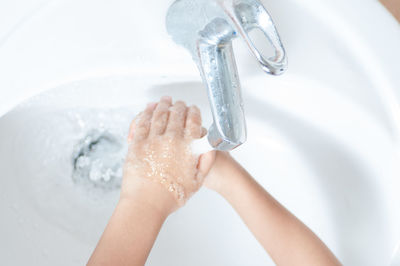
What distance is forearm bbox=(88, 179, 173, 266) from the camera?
1.50ft

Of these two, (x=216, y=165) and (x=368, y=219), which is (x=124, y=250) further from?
(x=368, y=219)

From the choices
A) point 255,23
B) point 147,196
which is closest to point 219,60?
point 255,23

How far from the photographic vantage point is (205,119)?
0.61 meters

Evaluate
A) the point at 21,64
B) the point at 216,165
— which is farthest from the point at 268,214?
the point at 21,64

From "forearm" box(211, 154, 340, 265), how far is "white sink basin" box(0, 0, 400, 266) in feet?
0.20

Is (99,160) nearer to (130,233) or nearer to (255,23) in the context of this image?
(130,233)

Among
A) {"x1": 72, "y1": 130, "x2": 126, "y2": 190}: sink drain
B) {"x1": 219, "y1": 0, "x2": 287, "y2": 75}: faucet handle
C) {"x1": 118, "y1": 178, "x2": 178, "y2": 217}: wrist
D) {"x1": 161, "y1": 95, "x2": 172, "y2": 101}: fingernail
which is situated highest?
{"x1": 219, "y1": 0, "x2": 287, "y2": 75}: faucet handle

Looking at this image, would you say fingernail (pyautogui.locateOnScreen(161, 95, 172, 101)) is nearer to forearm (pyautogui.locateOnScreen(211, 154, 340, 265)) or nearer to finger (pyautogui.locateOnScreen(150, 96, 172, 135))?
finger (pyautogui.locateOnScreen(150, 96, 172, 135))

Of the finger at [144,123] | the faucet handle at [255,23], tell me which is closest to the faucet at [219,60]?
the faucet handle at [255,23]

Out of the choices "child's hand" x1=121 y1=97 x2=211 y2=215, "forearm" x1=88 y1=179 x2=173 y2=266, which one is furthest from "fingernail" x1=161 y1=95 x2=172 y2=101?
"forearm" x1=88 y1=179 x2=173 y2=266

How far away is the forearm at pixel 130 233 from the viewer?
1.50 ft

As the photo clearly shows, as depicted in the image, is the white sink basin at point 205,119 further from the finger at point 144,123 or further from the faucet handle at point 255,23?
the faucet handle at point 255,23

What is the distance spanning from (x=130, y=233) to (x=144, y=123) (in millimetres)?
122

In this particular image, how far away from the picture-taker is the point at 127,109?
1.85ft
